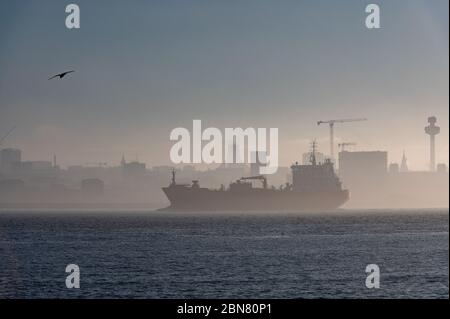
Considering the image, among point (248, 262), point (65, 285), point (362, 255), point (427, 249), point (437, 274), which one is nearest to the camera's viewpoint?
point (65, 285)

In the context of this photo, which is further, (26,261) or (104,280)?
(26,261)

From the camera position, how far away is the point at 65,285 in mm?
54406

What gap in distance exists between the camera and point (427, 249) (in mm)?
95500
